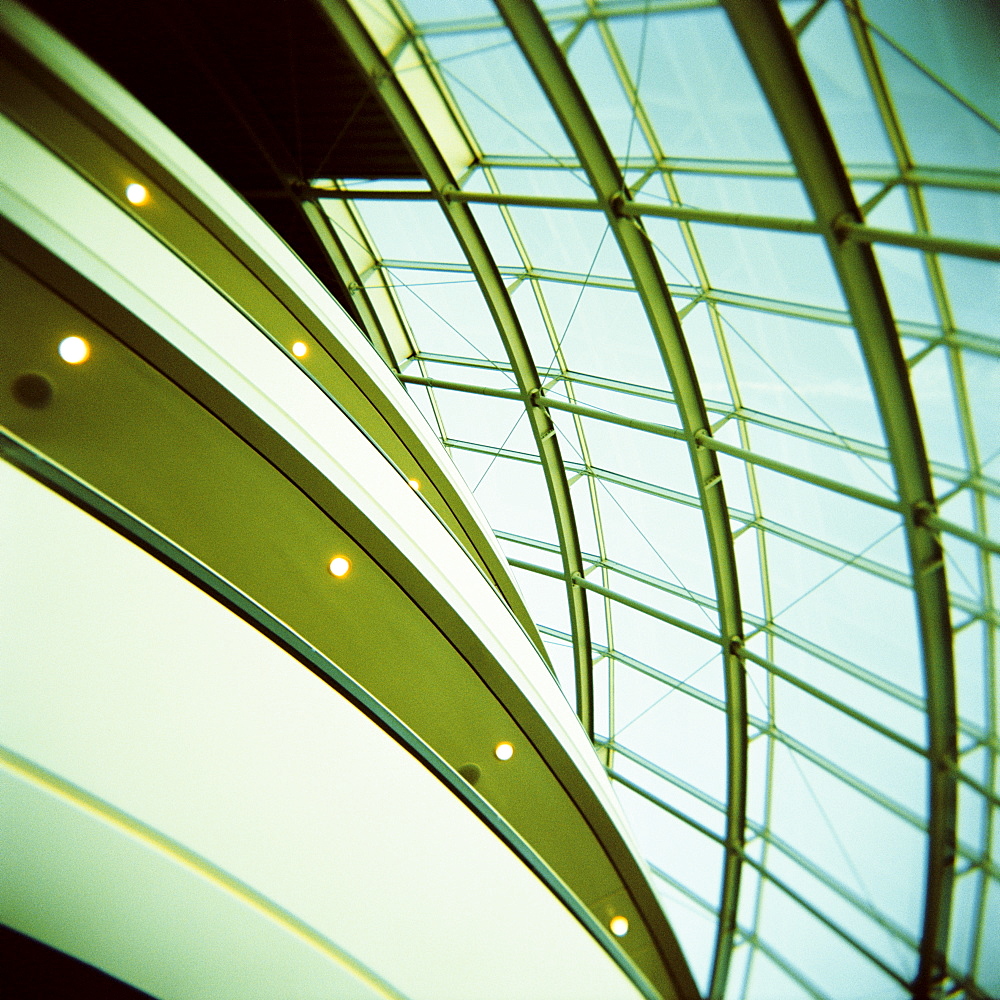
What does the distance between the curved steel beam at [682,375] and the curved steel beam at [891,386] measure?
332 cm

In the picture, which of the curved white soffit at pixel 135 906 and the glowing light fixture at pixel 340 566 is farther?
the glowing light fixture at pixel 340 566

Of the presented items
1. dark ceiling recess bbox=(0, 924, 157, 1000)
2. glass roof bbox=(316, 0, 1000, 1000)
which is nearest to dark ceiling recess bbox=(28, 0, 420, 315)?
glass roof bbox=(316, 0, 1000, 1000)

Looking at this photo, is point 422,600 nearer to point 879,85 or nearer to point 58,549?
point 58,549

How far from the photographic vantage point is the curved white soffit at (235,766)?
3.79 metres

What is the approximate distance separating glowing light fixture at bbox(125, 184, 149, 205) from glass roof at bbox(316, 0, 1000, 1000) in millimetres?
5533

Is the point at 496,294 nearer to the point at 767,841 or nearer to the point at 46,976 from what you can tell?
the point at 46,976

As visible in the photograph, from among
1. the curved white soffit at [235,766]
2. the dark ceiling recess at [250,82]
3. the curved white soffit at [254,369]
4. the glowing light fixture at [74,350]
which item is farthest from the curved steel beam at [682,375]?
the curved white soffit at [235,766]

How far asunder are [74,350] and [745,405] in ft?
40.7

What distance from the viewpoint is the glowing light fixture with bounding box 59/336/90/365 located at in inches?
282

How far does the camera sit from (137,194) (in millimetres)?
11031

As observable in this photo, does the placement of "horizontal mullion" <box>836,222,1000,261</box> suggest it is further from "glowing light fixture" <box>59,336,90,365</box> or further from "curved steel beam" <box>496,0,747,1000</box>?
"glowing light fixture" <box>59,336,90,365</box>

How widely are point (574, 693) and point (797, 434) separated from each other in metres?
12.7

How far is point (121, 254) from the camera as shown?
7.41 meters

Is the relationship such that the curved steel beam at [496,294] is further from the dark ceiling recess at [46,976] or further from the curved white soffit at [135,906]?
the dark ceiling recess at [46,976]
